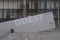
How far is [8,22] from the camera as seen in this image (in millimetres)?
18516

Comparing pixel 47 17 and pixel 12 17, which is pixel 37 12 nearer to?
pixel 47 17

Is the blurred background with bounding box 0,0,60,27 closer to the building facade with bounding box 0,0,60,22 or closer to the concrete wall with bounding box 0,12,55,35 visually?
the building facade with bounding box 0,0,60,22

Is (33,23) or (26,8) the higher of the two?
(26,8)

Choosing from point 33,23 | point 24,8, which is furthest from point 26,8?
point 33,23

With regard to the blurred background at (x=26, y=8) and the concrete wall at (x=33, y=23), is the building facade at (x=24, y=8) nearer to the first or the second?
the blurred background at (x=26, y=8)

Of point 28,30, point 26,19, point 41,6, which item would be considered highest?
point 41,6

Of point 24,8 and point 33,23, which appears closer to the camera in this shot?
point 33,23

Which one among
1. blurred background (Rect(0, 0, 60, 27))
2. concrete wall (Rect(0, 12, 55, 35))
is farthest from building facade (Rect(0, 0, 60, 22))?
concrete wall (Rect(0, 12, 55, 35))

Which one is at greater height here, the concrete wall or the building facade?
the building facade

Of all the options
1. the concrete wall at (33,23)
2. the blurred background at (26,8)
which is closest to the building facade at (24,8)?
the blurred background at (26,8)

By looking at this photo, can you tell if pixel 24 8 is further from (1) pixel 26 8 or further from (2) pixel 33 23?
(2) pixel 33 23

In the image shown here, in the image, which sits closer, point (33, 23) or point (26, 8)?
point (33, 23)

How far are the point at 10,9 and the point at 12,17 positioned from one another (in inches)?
36.7

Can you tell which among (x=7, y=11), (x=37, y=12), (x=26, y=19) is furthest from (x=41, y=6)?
(x=7, y=11)
